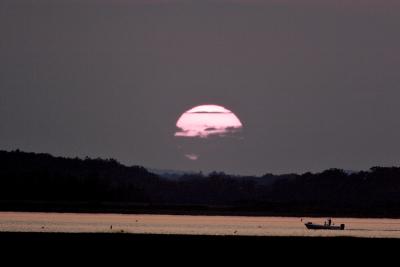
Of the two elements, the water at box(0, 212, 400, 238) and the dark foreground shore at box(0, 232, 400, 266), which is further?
the water at box(0, 212, 400, 238)

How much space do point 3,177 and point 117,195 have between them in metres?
16.3

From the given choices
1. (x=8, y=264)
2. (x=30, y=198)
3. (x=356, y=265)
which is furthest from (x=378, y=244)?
(x=30, y=198)

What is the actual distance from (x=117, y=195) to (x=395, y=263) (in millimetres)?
131292

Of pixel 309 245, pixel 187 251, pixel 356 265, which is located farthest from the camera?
pixel 309 245

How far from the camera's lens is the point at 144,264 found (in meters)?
45.9

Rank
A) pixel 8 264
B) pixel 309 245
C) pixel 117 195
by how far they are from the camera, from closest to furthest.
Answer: pixel 8 264, pixel 309 245, pixel 117 195

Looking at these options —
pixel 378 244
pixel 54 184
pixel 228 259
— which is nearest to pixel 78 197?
pixel 54 184

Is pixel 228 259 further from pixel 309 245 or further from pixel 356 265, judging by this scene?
pixel 309 245

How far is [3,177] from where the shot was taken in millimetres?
176000

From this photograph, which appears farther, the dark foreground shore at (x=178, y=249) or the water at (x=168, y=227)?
the water at (x=168, y=227)

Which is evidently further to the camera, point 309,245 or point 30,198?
point 30,198

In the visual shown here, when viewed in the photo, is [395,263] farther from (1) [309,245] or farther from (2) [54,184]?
(2) [54,184]

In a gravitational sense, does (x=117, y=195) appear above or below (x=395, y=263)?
above

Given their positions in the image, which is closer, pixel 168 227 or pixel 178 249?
pixel 178 249
